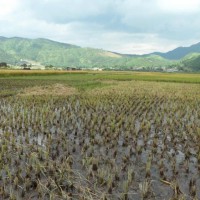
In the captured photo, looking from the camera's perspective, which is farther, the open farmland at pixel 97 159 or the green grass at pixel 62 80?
the green grass at pixel 62 80

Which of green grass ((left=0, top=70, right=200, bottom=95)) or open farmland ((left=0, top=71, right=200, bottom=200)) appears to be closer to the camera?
open farmland ((left=0, top=71, right=200, bottom=200))

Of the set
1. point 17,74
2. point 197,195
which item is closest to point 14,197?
point 197,195

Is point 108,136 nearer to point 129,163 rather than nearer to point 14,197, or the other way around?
point 129,163

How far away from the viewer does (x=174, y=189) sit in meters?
5.39

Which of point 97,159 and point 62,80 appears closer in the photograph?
point 97,159

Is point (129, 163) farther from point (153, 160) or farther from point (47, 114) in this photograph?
point (47, 114)

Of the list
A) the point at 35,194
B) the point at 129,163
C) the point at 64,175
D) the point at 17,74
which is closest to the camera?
the point at 35,194

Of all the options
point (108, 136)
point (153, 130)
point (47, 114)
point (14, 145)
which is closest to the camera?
point (14, 145)

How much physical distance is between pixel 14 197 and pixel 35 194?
0.51 meters

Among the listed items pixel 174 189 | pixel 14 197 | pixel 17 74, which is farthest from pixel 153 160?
pixel 17 74

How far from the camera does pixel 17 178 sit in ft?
18.3

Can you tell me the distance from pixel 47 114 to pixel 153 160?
721cm

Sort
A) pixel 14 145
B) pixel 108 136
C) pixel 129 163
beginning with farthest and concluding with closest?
1. pixel 108 136
2. pixel 14 145
3. pixel 129 163

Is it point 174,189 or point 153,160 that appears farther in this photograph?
point 153,160
